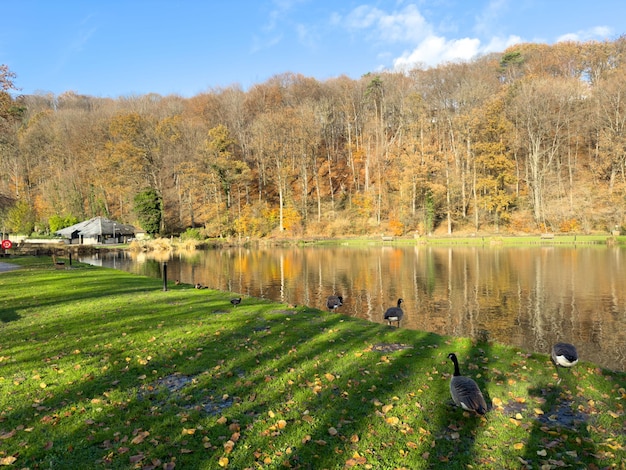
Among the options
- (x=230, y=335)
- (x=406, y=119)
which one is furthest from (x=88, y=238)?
(x=230, y=335)

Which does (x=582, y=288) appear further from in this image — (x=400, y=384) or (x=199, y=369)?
(x=199, y=369)

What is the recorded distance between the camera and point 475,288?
2170cm

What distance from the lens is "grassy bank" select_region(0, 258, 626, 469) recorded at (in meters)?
5.22

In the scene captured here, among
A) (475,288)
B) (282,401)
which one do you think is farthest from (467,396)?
(475,288)

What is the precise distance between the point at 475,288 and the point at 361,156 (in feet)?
188

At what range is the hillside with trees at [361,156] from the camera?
58438 millimetres

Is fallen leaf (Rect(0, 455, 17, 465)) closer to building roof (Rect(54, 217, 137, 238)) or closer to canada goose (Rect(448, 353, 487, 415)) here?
canada goose (Rect(448, 353, 487, 415))

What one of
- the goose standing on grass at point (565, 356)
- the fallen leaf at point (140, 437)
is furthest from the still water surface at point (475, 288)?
the fallen leaf at point (140, 437)

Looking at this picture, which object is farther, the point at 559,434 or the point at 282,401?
the point at 282,401

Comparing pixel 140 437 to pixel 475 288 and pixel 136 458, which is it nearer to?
pixel 136 458

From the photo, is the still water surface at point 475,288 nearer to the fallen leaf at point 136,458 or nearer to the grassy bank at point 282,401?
the grassy bank at point 282,401

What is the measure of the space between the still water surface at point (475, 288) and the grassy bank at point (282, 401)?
438 centimetres

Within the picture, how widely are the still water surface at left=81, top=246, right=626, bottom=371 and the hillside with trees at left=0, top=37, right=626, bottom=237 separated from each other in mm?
22095

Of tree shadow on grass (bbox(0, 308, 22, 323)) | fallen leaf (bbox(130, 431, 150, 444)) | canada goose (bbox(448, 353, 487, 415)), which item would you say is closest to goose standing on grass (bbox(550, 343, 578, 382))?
canada goose (bbox(448, 353, 487, 415))
